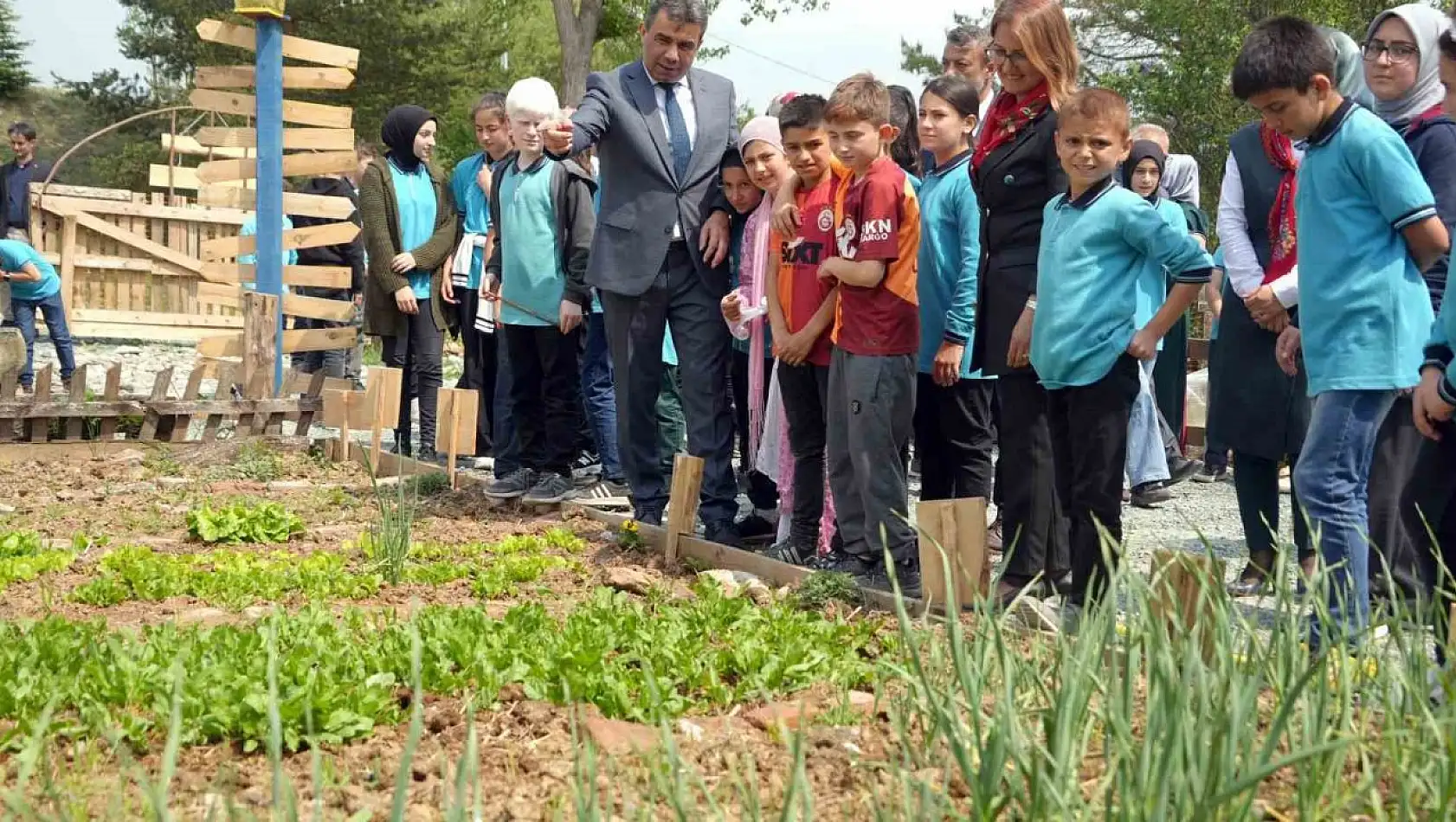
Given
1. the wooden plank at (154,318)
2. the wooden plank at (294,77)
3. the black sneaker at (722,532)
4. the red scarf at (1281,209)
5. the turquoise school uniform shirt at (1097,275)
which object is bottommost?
the black sneaker at (722,532)

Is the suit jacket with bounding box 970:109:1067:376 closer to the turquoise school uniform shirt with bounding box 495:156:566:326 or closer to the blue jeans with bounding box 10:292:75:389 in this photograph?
the turquoise school uniform shirt with bounding box 495:156:566:326

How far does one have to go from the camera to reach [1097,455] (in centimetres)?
434

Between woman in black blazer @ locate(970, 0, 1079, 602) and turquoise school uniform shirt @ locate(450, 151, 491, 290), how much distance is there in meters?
4.38

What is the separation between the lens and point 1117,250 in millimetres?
4426

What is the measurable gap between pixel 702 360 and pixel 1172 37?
22474 mm

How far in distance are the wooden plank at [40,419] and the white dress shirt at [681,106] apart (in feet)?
15.2

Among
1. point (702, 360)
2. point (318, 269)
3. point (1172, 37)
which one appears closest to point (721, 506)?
point (702, 360)

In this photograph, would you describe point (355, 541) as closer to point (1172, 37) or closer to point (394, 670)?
point (394, 670)

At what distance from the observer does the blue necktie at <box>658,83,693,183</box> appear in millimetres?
6223

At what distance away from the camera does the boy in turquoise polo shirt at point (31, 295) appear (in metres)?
13.2

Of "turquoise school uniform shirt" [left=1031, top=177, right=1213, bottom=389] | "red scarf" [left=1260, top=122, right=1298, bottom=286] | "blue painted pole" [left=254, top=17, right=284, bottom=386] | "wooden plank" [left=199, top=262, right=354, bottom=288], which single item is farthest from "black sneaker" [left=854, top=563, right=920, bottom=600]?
"wooden plank" [left=199, top=262, right=354, bottom=288]

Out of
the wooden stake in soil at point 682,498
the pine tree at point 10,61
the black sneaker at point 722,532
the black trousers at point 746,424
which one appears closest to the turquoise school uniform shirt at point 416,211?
the black trousers at point 746,424

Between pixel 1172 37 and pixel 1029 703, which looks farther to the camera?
pixel 1172 37

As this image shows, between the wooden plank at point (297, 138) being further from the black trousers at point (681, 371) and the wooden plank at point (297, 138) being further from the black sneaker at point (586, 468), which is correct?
the black trousers at point (681, 371)
